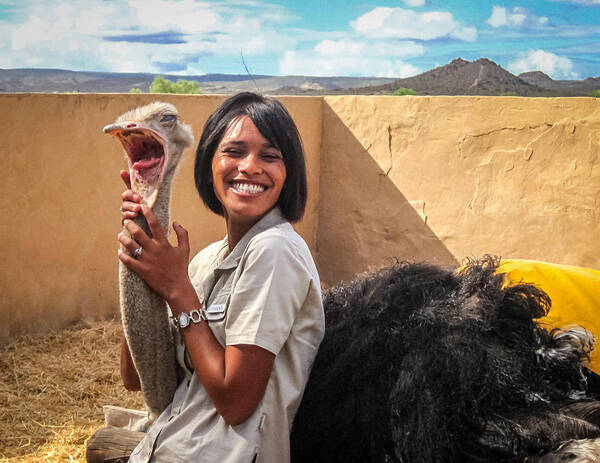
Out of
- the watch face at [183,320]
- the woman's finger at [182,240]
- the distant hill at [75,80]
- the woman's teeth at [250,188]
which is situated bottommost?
the distant hill at [75,80]

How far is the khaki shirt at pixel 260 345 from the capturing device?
1544 millimetres

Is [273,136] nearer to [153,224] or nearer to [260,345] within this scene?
[153,224]

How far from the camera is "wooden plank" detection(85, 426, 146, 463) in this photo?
6.17ft

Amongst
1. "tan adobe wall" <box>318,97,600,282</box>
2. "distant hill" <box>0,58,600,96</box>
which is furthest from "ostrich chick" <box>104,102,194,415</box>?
"distant hill" <box>0,58,600,96</box>

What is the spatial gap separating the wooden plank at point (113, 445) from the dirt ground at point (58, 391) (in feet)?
3.72

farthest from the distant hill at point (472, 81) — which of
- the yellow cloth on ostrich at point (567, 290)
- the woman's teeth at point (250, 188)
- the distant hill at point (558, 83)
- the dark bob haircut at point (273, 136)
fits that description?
the woman's teeth at point (250, 188)

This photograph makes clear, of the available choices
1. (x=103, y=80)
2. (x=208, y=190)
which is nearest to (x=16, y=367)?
(x=208, y=190)

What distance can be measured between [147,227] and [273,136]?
1.27 feet

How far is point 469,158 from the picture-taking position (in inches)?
191

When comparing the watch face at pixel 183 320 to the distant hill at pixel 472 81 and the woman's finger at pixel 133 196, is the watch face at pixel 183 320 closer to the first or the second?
the woman's finger at pixel 133 196

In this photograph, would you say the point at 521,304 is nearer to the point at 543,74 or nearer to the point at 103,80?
the point at 543,74

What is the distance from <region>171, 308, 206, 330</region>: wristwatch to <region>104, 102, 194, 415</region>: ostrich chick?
0.11 metres

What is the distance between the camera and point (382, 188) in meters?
5.36

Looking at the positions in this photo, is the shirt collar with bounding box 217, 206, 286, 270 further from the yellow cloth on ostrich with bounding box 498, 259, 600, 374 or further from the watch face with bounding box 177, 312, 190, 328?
the yellow cloth on ostrich with bounding box 498, 259, 600, 374
